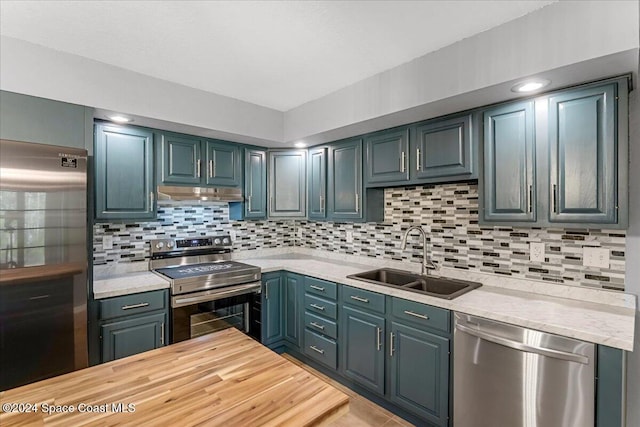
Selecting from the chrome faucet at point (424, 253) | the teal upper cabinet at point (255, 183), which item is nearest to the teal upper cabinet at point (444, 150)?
the chrome faucet at point (424, 253)

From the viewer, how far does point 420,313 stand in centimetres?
205

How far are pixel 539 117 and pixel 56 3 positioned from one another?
258cm

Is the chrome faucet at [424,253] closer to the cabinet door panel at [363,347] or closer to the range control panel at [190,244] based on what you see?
the cabinet door panel at [363,347]

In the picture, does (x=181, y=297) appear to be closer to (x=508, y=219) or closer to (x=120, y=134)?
(x=120, y=134)

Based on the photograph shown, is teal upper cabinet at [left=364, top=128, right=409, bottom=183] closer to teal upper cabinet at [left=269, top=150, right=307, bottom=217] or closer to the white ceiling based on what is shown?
the white ceiling

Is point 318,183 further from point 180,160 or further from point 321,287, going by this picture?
point 180,160

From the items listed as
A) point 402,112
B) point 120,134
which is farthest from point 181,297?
point 402,112

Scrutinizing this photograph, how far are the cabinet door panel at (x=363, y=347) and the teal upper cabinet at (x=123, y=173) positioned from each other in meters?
1.85

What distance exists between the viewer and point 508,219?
195cm

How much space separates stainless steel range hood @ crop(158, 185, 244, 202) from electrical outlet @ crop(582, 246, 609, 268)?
271 centimetres

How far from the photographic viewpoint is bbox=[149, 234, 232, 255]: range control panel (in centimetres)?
293

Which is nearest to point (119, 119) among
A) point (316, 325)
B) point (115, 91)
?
point (115, 91)

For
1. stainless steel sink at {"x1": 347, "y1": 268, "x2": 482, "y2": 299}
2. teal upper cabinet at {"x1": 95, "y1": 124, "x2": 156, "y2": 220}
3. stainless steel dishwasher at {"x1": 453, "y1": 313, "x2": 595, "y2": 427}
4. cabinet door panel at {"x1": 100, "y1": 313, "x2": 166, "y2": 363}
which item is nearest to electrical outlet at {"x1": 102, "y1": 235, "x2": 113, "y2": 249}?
teal upper cabinet at {"x1": 95, "y1": 124, "x2": 156, "y2": 220}

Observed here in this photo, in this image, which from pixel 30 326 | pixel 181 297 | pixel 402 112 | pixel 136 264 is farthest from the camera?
pixel 136 264
